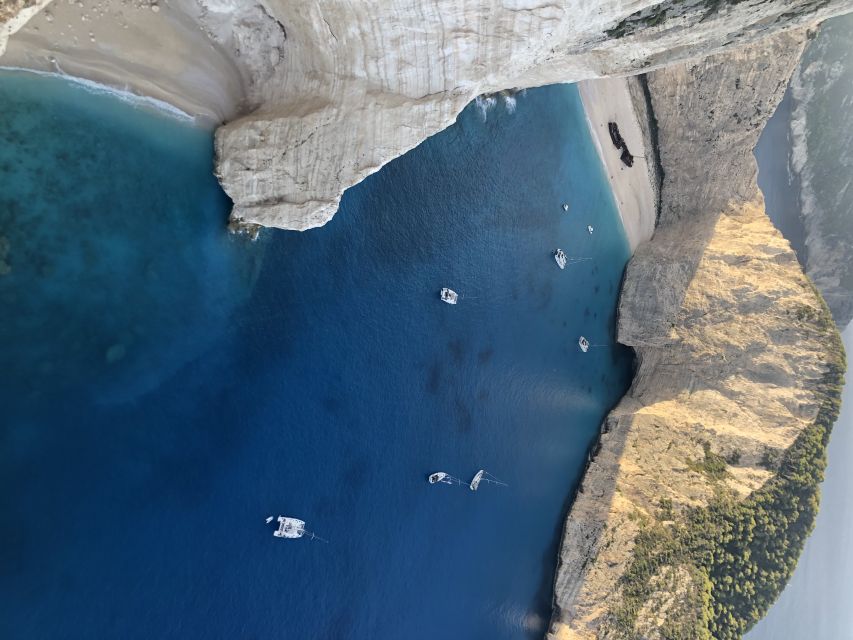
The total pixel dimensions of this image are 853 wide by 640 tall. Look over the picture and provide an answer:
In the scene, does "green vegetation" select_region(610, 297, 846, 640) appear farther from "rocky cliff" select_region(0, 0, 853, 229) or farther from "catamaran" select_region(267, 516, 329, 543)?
"rocky cliff" select_region(0, 0, 853, 229)

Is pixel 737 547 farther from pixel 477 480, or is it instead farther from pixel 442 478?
pixel 442 478

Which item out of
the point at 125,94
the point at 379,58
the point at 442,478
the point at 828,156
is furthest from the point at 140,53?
the point at 828,156

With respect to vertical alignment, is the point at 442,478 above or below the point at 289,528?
above

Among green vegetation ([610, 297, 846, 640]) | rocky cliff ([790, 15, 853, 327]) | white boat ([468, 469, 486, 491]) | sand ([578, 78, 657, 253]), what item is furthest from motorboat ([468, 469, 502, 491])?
rocky cliff ([790, 15, 853, 327])

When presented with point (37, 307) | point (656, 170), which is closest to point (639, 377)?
point (656, 170)

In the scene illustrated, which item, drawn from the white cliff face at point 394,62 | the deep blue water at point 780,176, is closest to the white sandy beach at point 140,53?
the white cliff face at point 394,62

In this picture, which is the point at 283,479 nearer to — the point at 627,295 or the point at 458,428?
the point at 458,428
